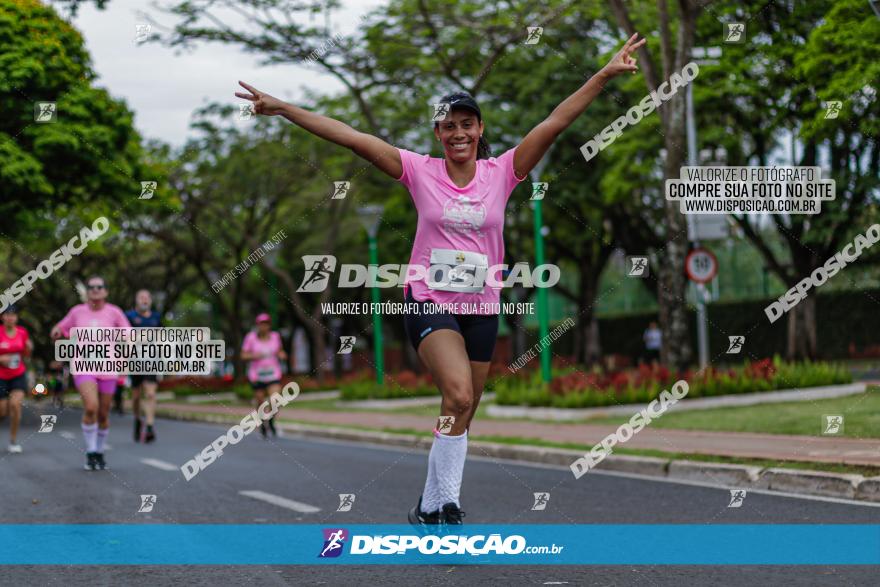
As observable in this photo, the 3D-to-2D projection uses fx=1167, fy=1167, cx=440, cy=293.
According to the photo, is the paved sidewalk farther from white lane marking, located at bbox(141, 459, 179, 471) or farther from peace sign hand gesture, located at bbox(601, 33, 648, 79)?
peace sign hand gesture, located at bbox(601, 33, 648, 79)

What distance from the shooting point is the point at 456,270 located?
5637 millimetres

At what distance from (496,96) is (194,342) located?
1829 cm

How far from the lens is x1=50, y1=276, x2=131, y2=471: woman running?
11734mm

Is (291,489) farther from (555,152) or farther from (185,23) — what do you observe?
(555,152)

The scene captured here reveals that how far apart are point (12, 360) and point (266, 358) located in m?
4.15

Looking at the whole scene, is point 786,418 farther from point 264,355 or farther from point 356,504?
point 356,504

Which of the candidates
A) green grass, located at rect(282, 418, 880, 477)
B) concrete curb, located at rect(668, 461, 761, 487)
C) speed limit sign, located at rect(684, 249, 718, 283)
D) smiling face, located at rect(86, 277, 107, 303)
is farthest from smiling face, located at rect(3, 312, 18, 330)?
speed limit sign, located at rect(684, 249, 718, 283)

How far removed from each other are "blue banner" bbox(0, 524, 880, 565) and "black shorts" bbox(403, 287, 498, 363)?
40.7 inches

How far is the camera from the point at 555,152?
3067 cm

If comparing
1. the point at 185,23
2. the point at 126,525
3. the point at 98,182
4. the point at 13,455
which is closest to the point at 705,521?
the point at 126,525

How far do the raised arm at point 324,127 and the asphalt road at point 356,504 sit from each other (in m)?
2.04

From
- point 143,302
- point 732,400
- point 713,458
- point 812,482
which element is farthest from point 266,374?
point 812,482

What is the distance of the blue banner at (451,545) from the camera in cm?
605

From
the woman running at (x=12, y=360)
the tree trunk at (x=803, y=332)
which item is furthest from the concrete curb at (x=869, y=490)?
the tree trunk at (x=803, y=332)
